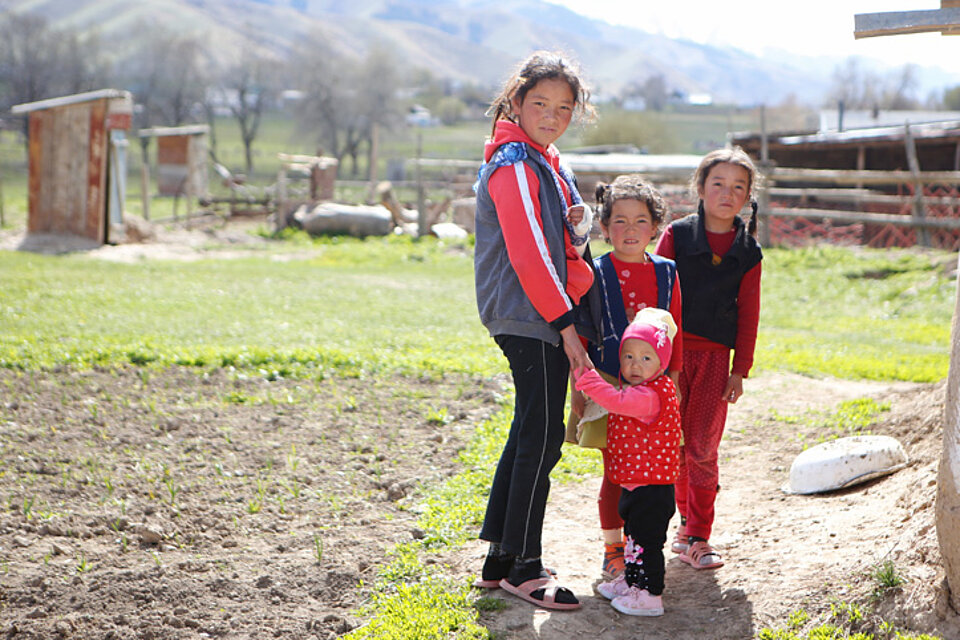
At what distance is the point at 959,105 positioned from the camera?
8238 centimetres

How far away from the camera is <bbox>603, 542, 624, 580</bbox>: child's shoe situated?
3.36 m

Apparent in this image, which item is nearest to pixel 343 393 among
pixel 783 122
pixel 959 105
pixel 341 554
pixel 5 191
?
pixel 341 554

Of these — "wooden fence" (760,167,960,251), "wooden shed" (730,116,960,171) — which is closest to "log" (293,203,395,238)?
"wooden fence" (760,167,960,251)

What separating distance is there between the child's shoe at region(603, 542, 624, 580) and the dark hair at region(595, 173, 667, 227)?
1270 mm

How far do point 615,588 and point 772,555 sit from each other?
29.2 inches

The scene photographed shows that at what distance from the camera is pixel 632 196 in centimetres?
325

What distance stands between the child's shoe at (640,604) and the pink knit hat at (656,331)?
82 centimetres

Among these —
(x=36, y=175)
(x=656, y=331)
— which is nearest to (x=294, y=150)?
(x=36, y=175)

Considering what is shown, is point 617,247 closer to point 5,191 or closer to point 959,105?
point 5,191

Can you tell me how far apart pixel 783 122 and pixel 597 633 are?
329 ft

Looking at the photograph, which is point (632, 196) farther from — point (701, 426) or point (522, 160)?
point (701, 426)

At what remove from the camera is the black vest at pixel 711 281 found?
360cm

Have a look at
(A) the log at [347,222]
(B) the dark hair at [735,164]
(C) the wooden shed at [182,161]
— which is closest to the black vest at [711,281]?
(B) the dark hair at [735,164]

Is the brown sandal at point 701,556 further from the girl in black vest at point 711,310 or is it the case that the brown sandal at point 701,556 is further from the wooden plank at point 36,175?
the wooden plank at point 36,175
